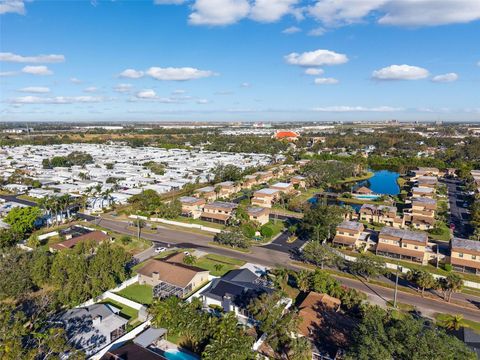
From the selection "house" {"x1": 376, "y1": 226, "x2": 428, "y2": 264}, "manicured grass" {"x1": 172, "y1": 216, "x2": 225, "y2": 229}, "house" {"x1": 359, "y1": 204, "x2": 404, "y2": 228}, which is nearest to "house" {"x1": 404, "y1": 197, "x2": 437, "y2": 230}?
"house" {"x1": 359, "y1": 204, "x2": 404, "y2": 228}

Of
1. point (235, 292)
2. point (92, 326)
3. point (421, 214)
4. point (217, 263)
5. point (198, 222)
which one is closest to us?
point (92, 326)

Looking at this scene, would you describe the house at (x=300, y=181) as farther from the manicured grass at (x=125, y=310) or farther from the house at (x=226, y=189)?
the manicured grass at (x=125, y=310)

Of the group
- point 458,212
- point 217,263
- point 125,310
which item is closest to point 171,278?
point 125,310

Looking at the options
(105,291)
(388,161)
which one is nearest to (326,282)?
(105,291)

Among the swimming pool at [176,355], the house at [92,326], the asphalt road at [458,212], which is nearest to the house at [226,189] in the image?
the asphalt road at [458,212]

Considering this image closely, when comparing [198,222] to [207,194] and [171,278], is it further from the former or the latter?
[171,278]

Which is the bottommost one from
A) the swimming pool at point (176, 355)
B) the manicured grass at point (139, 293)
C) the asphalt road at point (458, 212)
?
the swimming pool at point (176, 355)
